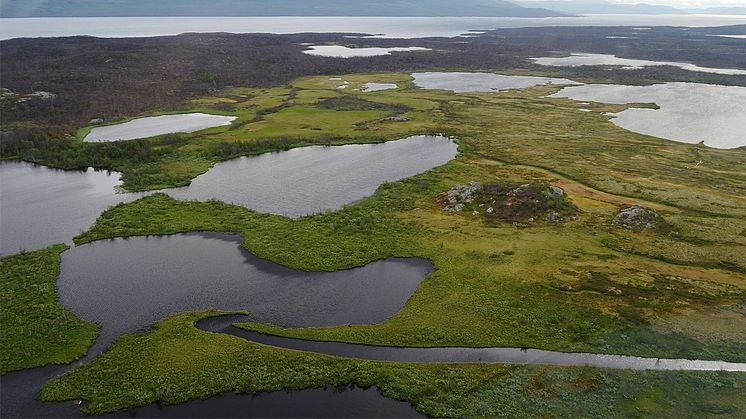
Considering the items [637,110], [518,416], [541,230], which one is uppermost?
[637,110]

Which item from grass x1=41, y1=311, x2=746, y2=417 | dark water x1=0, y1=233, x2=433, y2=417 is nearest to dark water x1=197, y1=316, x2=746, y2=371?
grass x1=41, y1=311, x2=746, y2=417

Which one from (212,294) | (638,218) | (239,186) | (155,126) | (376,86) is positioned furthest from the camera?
(376,86)

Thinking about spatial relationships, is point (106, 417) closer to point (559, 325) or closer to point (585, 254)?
point (559, 325)

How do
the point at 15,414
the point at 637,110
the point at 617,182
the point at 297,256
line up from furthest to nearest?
the point at 637,110 < the point at 617,182 < the point at 297,256 < the point at 15,414

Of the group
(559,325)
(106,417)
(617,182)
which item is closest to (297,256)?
(106,417)

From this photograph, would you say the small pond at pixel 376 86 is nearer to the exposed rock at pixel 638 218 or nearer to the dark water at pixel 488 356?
the exposed rock at pixel 638 218

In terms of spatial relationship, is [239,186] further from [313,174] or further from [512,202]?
[512,202]

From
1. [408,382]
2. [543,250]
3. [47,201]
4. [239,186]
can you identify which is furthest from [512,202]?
[47,201]
